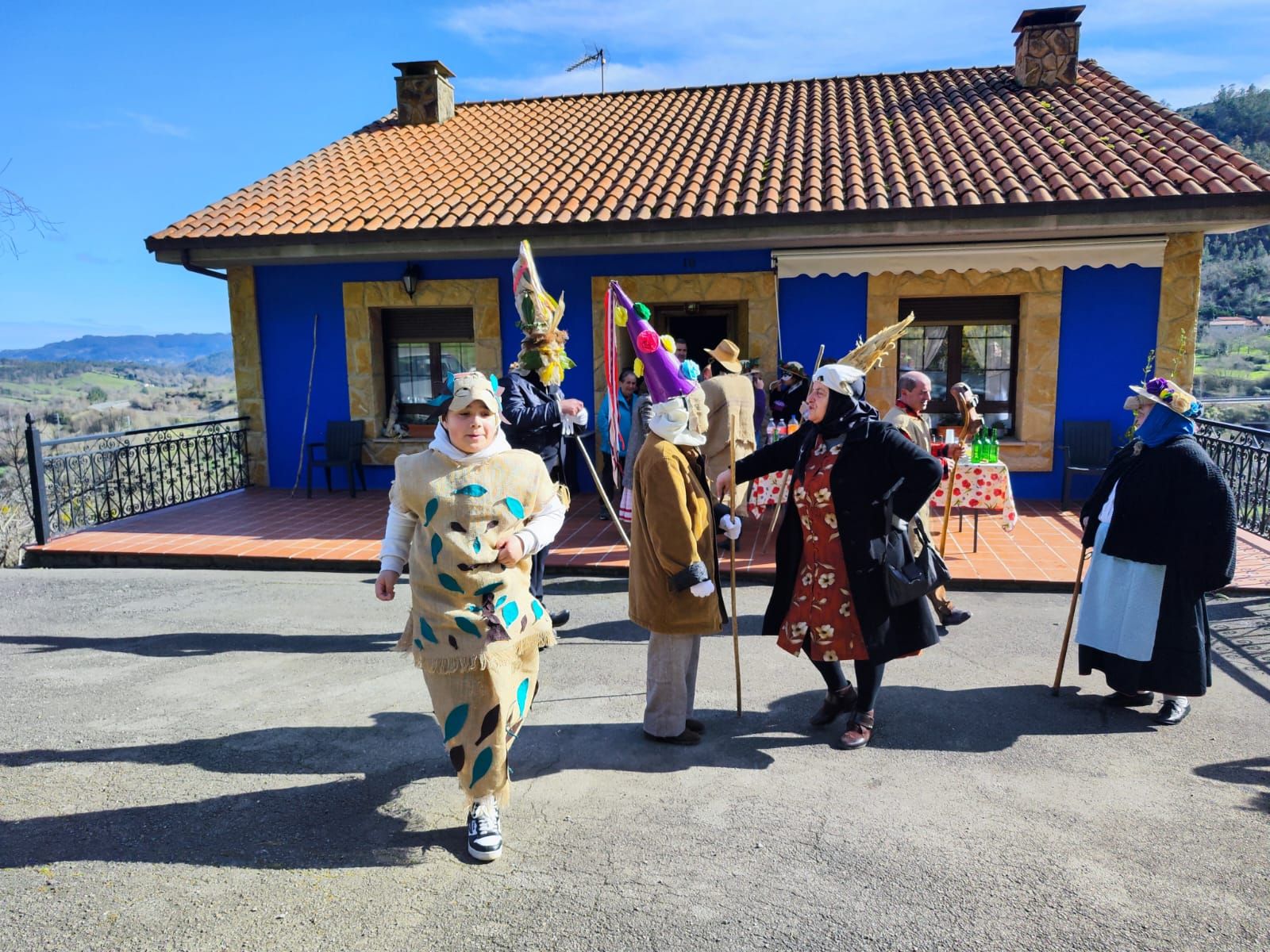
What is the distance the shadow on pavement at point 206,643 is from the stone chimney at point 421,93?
10.0m

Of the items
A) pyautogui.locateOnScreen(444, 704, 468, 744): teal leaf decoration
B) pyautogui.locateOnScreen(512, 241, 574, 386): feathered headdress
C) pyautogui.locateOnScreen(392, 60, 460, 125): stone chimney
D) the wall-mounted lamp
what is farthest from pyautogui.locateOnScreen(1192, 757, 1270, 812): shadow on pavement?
pyautogui.locateOnScreen(392, 60, 460, 125): stone chimney

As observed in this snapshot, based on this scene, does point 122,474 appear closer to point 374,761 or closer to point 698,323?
point 698,323

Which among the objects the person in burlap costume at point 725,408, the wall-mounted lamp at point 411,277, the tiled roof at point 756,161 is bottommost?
the person in burlap costume at point 725,408

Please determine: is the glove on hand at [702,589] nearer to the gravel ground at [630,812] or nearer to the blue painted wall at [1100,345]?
the gravel ground at [630,812]

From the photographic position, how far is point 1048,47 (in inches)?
447

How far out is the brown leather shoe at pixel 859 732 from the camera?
381 centimetres

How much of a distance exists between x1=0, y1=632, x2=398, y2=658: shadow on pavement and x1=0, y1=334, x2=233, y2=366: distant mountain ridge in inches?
3376

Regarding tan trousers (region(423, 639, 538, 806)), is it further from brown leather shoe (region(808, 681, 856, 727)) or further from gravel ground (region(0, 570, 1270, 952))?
brown leather shoe (region(808, 681, 856, 727))

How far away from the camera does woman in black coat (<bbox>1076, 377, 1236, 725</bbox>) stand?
383 centimetres

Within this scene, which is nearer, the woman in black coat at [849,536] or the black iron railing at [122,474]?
the woman in black coat at [849,536]

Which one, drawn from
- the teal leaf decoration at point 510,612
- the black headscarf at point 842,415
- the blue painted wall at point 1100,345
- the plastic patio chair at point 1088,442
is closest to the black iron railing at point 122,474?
the teal leaf decoration at point 510,612

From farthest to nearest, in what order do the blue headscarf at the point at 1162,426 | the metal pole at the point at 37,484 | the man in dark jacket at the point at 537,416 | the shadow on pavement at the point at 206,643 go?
1. the metal pole at the point at 37,484
2. the shadow on pavement at the point at 206,643
3. the man in dark jacket at the point at 537,416
4. the blue headscarf at the point at 1162,426

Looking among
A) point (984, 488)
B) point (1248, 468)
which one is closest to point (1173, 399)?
point (984, 488)

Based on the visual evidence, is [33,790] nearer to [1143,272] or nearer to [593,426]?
[593,426]
